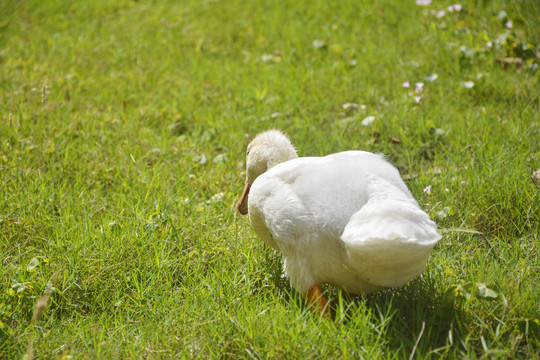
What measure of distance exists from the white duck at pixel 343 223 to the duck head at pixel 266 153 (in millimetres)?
449

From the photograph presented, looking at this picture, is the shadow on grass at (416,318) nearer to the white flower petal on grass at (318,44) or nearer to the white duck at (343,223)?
the white duck at (343,223)

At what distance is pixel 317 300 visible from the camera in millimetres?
2389

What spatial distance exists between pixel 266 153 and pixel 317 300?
1.00 meters

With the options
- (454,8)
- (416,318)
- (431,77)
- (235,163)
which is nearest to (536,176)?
(416,318)

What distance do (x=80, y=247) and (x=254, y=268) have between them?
0.94 meters

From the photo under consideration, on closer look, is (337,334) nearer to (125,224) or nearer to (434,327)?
(434,327)

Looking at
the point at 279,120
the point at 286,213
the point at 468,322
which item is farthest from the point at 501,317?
the point at 279,120

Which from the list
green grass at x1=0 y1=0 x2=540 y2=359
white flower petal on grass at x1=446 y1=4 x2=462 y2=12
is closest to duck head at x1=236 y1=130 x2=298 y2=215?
green grass at x1=0 y1=0 x2=540 y2=359

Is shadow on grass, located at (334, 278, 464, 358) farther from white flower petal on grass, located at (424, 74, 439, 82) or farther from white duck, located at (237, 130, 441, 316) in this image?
white flower petal on grass, located at (424, 74, 439, 82)

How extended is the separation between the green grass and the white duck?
0.15 m

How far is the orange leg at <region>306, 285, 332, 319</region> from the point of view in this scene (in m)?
2.37

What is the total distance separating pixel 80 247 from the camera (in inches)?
114

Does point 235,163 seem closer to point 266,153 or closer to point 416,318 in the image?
point 266,153

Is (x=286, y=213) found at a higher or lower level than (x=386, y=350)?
higher
